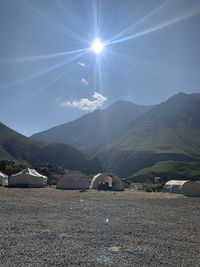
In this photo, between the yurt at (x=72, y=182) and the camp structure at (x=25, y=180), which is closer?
the camp structure at (x=25, y=180)

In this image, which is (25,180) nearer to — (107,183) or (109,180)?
(107,183)

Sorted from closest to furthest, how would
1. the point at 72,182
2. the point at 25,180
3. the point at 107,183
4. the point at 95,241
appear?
the point at 95,241, the point at 25,180, the point at 72,182, the point at 107,183

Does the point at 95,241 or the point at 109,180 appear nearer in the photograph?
the point at 95,241

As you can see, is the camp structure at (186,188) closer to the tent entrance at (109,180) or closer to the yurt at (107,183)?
the yurt at (107,183)

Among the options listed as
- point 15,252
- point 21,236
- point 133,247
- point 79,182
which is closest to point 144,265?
point 133,247

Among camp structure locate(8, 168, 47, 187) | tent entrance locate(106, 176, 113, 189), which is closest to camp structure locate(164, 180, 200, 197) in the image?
tent entrance locate(106, 176, 113, 189)

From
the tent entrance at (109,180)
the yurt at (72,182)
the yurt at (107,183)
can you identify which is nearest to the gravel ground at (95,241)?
the yurt at (72,182)

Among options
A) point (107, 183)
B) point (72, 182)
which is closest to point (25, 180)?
point (72, 182)

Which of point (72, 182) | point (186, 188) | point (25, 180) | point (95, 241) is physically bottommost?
point (95, 241)

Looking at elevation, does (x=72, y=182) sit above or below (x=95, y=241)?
above

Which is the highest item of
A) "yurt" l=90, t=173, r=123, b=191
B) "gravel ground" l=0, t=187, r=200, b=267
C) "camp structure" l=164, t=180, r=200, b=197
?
"yurt" l=90, t=173, r=123, b=191

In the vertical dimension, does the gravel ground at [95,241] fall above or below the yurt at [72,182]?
below

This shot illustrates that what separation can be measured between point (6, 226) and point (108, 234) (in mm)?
5693

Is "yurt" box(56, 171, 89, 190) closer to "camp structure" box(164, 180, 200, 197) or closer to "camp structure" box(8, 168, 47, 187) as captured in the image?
"camp structure" box(8, 168, 47, 187)
